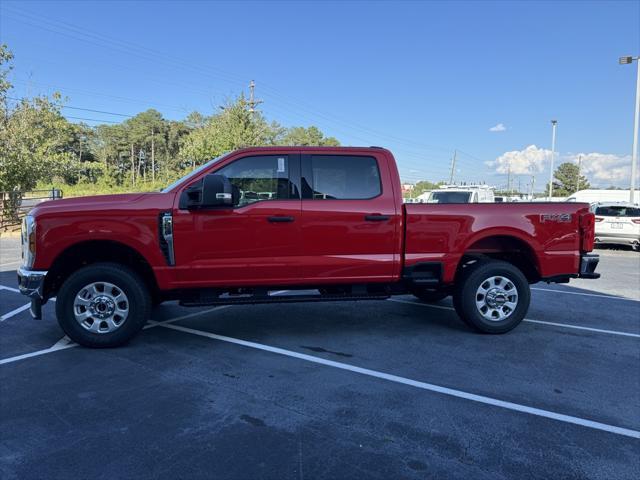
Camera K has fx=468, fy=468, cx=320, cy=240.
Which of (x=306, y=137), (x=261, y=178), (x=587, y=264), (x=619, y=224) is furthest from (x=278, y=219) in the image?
(x=306, y=137)

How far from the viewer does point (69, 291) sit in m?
4.76

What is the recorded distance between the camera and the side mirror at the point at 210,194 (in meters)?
4.75

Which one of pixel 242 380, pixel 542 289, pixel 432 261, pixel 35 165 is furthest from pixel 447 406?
pixel 35 165

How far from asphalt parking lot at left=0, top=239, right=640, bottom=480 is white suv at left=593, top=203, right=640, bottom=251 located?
10642 millimetres

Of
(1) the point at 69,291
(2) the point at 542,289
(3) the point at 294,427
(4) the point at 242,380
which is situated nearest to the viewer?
(3) the point at 294,427

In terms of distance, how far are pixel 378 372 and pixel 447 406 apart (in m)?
0.82

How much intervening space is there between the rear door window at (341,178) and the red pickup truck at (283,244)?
0.01 metres

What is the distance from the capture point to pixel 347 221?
5.16 m

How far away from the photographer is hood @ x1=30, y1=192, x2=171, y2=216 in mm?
4723

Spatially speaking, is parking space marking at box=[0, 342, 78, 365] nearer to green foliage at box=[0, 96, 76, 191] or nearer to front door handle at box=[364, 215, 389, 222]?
front door handle at box=[364, 215, 389, 222]

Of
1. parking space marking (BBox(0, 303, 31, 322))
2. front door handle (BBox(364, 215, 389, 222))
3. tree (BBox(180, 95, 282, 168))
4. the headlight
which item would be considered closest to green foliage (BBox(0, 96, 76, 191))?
tree (BBox(180, 95, 282, 168))

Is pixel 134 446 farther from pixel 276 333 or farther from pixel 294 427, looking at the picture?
pixel 276 333

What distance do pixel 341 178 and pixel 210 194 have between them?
150 cm

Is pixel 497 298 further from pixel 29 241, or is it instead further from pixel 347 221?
pixel 29 241
